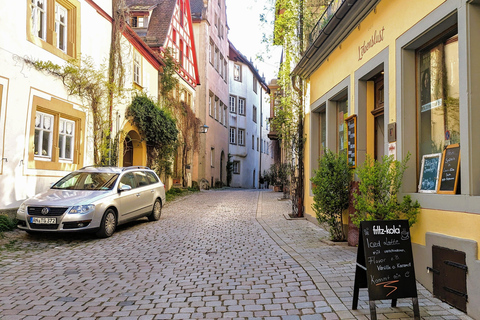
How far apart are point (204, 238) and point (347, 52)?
4906 millimetres

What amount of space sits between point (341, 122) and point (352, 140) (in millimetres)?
1690

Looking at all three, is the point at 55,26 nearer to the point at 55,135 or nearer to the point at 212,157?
the point at 55,135

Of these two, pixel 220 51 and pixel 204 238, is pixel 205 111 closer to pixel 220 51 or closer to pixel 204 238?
pixel 220 51

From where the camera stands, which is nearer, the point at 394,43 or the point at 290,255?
the point at 394,43

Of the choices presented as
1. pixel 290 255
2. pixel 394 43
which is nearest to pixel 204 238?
pixel 290 255

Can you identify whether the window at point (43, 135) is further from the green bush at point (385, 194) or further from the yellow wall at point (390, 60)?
the green bush at point (385, 194)

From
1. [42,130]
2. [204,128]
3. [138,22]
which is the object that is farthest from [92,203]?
[204,128]

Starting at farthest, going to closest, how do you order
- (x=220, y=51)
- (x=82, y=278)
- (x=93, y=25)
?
(x=220, y=51)
(x=93, y=25)
(x=82, y=278)

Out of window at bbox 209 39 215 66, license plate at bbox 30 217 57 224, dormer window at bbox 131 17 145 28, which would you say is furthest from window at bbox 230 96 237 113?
license plate at bbox 30 217 57 224

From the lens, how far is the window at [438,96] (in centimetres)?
513

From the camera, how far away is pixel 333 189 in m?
8.33

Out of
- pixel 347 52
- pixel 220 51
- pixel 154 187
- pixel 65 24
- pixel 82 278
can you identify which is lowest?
pixel 82 278

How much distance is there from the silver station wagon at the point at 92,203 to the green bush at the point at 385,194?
562 centimetres

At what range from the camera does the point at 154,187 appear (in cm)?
1241
